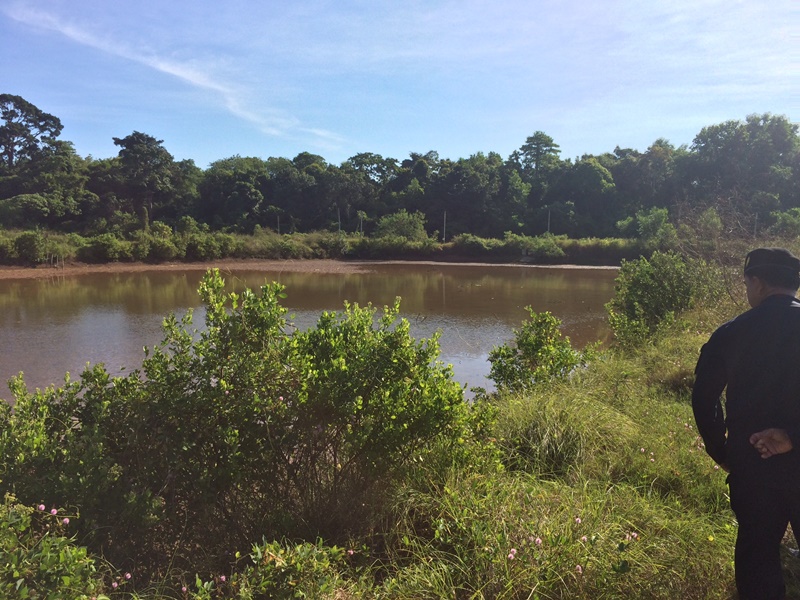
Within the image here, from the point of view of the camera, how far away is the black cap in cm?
216

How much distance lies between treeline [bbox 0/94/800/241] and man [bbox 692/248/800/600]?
4328 cm

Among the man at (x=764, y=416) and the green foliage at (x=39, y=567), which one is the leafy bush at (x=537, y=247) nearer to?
the man at (x=764, y=416)

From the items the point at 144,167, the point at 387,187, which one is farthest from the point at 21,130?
the point at 387,187

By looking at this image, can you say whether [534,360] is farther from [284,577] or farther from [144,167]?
[144,167]

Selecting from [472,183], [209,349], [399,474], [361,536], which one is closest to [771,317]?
[399,474]

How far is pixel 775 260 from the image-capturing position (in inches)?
85.4

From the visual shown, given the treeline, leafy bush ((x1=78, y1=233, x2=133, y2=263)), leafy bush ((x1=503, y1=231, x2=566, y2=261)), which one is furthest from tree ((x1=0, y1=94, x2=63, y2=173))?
leafy bush ((x1=503, y1=231, x2=566, y2=261))

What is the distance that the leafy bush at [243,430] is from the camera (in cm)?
228

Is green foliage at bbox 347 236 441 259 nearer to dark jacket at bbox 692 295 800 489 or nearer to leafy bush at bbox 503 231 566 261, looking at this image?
leafy bush at bbox 503 231 566 261

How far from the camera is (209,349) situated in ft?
8.56

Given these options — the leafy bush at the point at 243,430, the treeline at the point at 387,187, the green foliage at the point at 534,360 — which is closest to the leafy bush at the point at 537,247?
the treeline at the point at 387,187

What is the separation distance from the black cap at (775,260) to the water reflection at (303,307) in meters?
1.62

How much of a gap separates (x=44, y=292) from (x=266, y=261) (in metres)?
18.1

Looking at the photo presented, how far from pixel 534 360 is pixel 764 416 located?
3.83m
